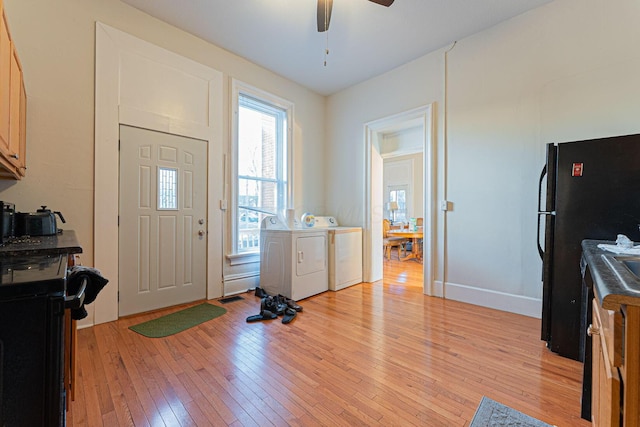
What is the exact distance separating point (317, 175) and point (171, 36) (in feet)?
8.49

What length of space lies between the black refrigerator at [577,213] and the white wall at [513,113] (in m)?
0.78

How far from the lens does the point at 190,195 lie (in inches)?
121

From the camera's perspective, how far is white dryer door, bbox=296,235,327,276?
3.28 meters

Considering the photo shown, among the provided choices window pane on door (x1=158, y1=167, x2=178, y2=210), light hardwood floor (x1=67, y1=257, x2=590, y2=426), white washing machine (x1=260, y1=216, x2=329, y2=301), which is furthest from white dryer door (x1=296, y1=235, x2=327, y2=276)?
window pane on door (x1=158, y1=167, x2=178, y2=210)

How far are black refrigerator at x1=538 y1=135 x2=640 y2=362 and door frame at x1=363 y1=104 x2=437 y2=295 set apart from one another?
1391 millimetres

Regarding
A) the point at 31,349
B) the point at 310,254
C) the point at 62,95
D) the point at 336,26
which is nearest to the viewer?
the point at 31,349

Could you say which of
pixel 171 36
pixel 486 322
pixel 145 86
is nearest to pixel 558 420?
pixel 486 322

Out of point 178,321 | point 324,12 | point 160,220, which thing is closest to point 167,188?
point 160,220

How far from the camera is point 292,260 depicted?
3199 mm

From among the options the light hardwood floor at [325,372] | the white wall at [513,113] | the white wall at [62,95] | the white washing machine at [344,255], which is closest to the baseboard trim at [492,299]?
the white wall at [513,113]

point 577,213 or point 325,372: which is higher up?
point 577,213

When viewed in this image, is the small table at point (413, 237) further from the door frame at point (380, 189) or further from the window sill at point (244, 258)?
the window sill at point (244, 258)

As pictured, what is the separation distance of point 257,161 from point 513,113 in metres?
3.07

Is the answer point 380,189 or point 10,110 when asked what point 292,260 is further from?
point 10,110
